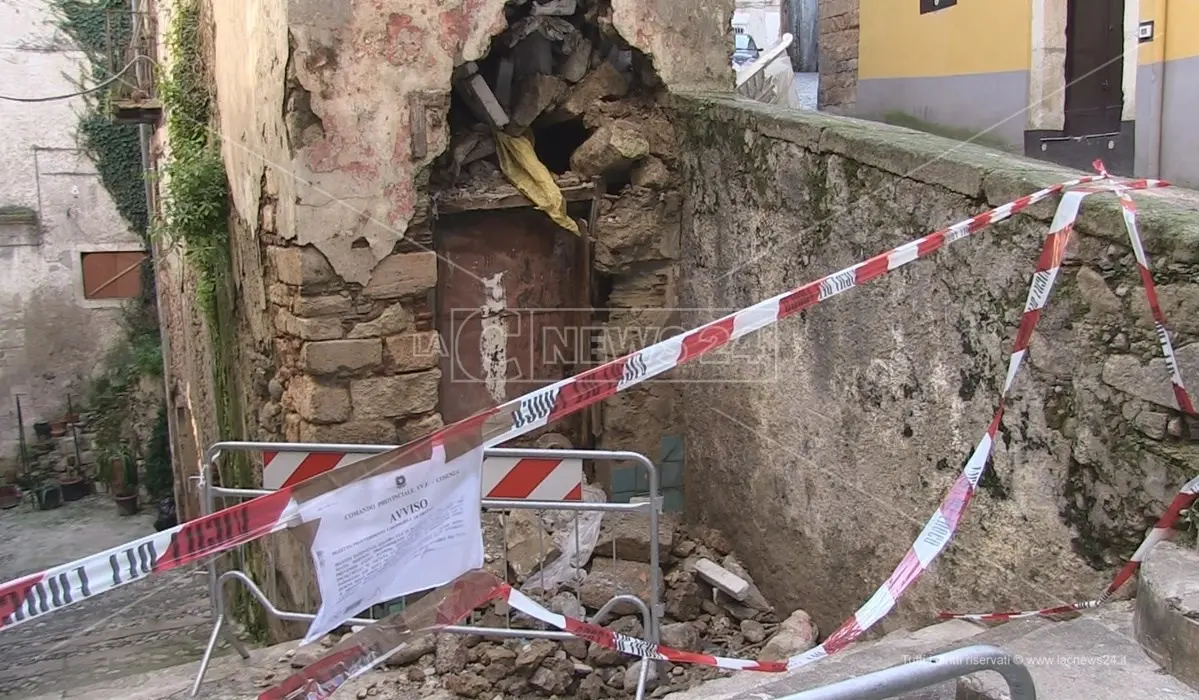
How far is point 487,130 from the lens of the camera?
5.63 metres

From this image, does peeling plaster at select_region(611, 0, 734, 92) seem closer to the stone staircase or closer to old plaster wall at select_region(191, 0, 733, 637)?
old plaster wall at select_region(191, 0, 733, 637)

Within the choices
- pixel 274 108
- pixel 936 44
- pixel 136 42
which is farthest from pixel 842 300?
pixel 136 42

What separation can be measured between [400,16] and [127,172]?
35.1 ft

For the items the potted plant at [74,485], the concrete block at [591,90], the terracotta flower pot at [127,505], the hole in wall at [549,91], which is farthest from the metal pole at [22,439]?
the concrete block at [591,90]

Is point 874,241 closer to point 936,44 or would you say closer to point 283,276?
point 283,276

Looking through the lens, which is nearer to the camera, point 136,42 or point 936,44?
point 936,44

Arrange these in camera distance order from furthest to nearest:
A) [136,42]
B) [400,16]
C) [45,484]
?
[45,484] → [136,42] → [400,16]

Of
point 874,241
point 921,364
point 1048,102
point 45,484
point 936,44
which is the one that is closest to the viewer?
point 921,364

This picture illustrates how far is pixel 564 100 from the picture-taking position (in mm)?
5754

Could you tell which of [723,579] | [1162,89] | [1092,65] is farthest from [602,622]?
[1092,65]

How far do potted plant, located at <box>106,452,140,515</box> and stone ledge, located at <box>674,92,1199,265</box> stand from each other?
11159 millimetres

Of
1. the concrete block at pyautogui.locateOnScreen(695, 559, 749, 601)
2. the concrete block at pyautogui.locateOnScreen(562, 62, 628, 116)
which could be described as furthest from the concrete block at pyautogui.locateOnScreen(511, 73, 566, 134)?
the concrete block at pyautogui.locateOnScreen(695, 559, 749, 601)

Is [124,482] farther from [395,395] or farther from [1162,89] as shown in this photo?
[1162,89]

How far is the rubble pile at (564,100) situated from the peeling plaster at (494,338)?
0.57 metres
